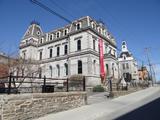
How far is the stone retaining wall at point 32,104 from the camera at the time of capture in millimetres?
8031

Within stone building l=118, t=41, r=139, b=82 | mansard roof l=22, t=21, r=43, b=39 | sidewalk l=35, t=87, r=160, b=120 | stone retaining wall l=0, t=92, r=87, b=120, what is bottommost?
sidewalk l=35, t=87, r=160, b=120

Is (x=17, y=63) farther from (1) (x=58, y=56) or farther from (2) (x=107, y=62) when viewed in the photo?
(2) (x=107, y=62)

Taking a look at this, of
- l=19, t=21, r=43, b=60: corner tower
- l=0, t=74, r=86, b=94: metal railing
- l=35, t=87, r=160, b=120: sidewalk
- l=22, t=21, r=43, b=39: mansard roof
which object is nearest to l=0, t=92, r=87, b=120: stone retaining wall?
l=35, t=87, r=160, b=120: sidewalk

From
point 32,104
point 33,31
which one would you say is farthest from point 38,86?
point 33,31

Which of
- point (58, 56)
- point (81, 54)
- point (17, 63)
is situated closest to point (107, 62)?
point (81, 54)

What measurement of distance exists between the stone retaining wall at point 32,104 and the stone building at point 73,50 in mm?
21373

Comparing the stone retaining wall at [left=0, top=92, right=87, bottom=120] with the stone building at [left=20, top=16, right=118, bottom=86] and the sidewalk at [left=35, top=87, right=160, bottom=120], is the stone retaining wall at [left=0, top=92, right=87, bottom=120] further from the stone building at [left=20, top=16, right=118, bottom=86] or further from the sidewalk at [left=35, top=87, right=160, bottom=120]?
the stone building at [left=20, top=16, right=118, bottom=86]

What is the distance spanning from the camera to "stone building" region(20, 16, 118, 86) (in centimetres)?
3559

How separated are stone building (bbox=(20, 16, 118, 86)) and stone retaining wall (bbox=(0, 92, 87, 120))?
21.4 meters

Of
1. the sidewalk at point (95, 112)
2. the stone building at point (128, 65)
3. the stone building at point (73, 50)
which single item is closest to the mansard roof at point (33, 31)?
the stone building at point (73, 50)

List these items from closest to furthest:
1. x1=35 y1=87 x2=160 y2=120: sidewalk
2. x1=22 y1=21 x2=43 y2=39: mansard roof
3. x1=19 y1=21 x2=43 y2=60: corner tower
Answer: x1=35 y1=87 x2=160 y2=120: sidewalk < x1=19 y1=21 x2=43 y2=60: corner tower < x1=22 y1=21 x2=43 y2=39: mansard roof

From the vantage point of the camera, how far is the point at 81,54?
36.0 m

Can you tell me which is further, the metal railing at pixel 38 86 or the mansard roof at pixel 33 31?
the mansard roof at pixel 33 31

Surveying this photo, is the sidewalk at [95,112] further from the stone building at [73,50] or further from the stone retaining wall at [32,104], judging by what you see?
the stone building at [73,50]
